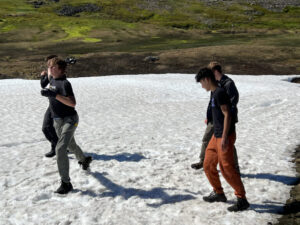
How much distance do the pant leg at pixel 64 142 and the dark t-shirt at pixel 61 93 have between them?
162 mm

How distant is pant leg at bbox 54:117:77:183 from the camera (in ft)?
25.2

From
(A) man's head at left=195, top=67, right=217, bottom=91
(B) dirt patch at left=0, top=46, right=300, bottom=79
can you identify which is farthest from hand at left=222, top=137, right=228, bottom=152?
(B) dirt patch at left=0, top=46, right=300, bottom=79

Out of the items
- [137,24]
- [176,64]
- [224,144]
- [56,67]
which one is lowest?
[176,64]

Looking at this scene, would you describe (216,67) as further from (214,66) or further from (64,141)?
(64,141)

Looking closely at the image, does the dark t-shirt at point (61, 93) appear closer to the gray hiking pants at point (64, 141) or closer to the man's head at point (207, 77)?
the gray hiking pants at point (64, 141)

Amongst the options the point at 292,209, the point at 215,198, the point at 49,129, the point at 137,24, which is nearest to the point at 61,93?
the point at 49,129

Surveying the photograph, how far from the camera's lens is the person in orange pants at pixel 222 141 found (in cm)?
645

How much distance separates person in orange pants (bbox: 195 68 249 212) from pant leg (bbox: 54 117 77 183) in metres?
3.45

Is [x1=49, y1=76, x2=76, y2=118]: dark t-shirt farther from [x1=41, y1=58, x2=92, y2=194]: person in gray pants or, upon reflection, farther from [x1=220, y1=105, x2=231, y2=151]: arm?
[x1=220, y1=105, x2=231, y2=151]: arm

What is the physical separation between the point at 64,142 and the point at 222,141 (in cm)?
389

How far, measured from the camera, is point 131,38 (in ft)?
289

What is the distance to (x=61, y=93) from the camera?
779cm

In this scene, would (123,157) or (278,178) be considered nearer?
(278,178)

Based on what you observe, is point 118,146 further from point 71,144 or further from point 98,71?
point 98,71
